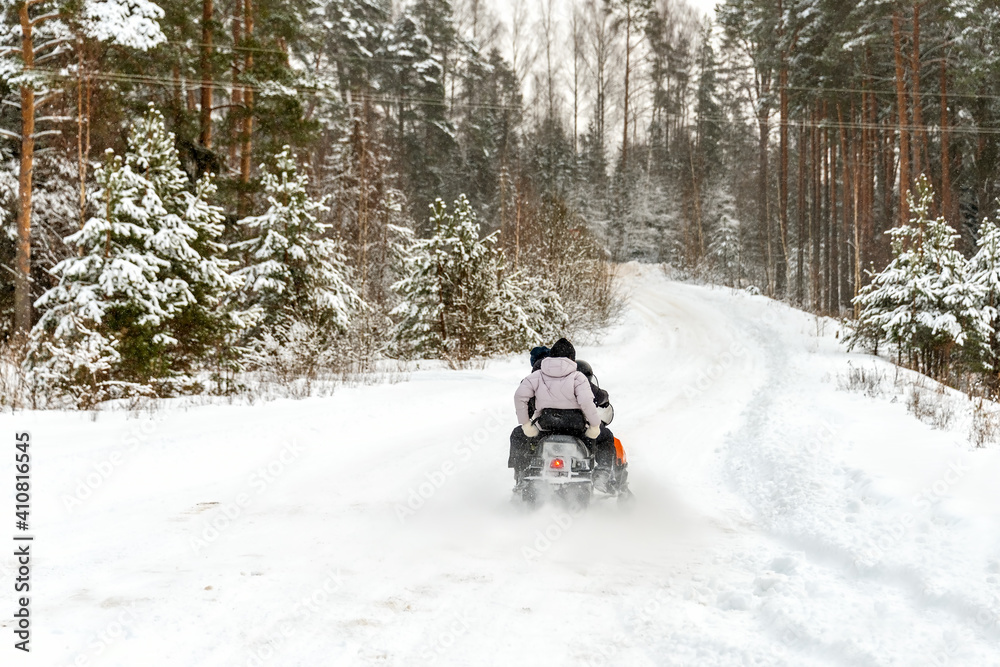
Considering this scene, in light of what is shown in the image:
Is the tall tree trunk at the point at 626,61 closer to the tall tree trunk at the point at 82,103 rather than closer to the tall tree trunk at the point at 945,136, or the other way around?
the tall tree trunk at the point at 945,136

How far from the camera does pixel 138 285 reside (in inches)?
451

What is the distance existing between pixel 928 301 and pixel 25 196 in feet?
70.1

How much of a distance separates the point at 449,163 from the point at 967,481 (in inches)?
1496

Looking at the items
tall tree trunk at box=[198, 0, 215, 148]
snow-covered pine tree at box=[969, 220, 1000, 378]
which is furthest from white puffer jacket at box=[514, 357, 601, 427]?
tall tree trunk at box=[198, 0, 215, 148]

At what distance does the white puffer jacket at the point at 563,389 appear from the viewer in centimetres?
653

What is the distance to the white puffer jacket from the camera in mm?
6527

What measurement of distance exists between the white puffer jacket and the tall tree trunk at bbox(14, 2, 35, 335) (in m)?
14.2

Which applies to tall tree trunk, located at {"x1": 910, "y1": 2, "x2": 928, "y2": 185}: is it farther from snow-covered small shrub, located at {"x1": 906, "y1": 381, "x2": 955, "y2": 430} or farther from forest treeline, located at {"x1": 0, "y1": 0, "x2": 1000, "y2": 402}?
snow-covered small shrub, located at {"x1": 906, "y1": 381, "x2": 955, "y2": 430}

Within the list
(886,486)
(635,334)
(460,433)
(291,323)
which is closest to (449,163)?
(635,334)

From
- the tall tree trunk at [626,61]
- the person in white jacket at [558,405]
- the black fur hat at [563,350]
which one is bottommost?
the person in white jacket at [558,405]

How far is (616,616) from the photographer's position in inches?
165

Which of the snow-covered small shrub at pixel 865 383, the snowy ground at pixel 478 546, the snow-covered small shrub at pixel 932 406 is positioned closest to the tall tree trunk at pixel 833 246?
the snow-covered small shrub at pixel 865 383

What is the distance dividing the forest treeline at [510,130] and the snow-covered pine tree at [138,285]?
1.13 feet

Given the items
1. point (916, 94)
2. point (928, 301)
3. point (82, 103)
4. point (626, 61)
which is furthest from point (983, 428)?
point (626, 61)
